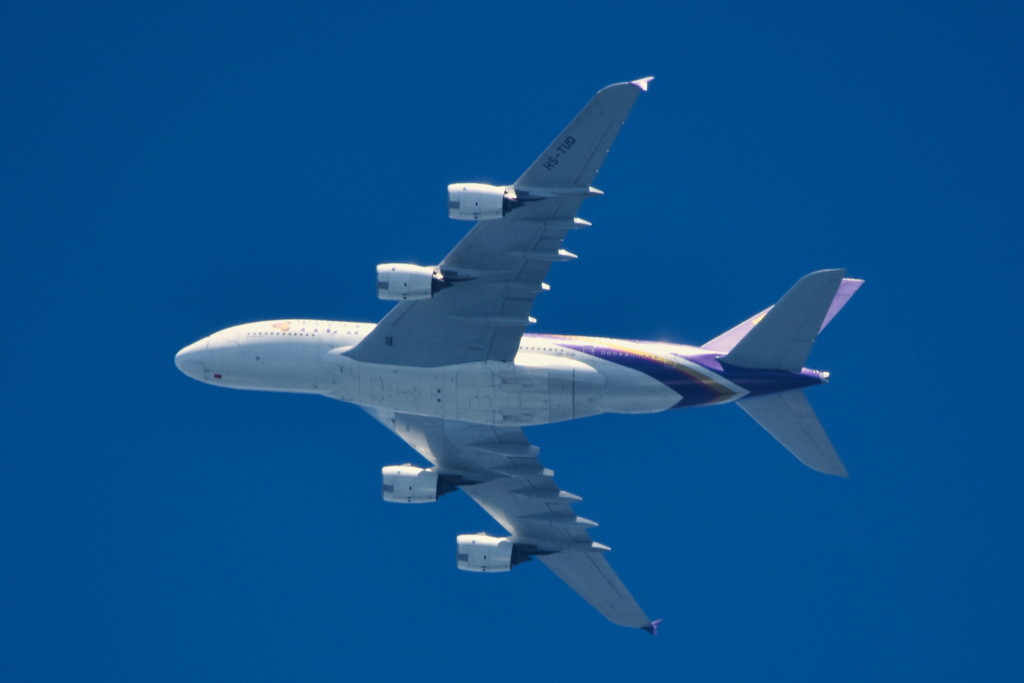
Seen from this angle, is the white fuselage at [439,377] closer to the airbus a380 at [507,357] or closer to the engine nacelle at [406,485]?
the airbus a380 at [507,357]

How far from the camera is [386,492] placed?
68.2m

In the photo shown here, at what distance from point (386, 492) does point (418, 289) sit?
1153cm

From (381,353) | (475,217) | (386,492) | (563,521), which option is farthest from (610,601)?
(475,217)

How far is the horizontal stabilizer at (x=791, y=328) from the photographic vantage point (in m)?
61.9

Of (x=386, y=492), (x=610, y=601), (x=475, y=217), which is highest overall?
(x=475, y=217)

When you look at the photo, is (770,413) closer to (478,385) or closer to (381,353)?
(478,385)

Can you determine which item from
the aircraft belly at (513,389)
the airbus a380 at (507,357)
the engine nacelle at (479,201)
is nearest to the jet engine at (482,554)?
the airbus a380 at (507,357)

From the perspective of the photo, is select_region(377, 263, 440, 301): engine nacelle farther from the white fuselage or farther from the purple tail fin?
the purple tail fin

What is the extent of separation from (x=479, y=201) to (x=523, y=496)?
17.3m

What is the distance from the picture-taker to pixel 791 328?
206 feet

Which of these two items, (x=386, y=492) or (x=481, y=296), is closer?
(x=481, y=296)

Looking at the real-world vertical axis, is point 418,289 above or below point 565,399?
above

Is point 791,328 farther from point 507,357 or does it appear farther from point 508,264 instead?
point 508,264

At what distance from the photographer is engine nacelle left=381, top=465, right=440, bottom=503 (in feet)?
224
